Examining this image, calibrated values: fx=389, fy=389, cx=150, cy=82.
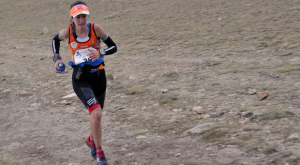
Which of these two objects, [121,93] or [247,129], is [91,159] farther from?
[121,93]

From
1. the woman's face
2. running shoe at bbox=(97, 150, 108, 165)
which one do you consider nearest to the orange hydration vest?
the woman's face

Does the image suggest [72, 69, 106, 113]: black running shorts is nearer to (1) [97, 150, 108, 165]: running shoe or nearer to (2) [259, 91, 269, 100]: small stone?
(1) [97, 150, 108, 165]: running shoe

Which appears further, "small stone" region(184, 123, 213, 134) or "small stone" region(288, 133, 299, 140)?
"small stone" region(184, 123, 213, 134)

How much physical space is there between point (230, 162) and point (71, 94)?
4604 mm

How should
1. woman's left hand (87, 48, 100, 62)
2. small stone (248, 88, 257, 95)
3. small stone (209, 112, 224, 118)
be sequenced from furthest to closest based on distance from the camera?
small stone (248, 88, 257, 95) → small stone (209, 112, 224, 118) → woman's left hand (87, 48, 100, 62)

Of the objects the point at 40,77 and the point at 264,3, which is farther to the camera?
the point at 264,3

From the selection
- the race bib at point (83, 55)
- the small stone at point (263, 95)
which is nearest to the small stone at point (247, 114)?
the small stone at point (263, 95)

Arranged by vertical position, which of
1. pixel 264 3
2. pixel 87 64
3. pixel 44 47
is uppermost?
pixel 87 64

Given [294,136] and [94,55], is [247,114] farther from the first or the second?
[94,55]

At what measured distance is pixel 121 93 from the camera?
776 centimetres

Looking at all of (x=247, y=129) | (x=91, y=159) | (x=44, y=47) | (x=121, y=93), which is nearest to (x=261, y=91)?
(x=247, y=129)

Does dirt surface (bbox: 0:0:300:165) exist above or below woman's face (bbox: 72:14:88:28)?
below

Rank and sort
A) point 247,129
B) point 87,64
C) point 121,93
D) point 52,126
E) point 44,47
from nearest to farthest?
1. point 87,64
2. point 247,129
3. point 52,126
4. point 121,93
5. point 44,47

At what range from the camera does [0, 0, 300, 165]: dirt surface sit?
480 cm
